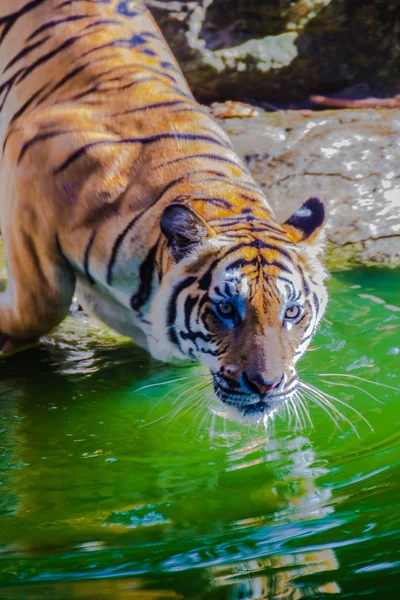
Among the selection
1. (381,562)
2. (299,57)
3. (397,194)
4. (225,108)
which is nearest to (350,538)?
(381,562)

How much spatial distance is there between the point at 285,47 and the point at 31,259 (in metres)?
3.32

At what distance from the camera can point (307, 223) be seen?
114 inches

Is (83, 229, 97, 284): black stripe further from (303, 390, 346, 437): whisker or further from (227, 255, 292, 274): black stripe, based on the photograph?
(303, 390, 346, 437): whisker

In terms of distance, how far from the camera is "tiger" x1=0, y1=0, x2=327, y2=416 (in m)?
2.54

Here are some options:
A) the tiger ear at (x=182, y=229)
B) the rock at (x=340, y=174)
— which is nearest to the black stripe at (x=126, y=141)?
the tiger ear at (x=182, y=229)

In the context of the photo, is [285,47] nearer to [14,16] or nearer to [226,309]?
[14,16]

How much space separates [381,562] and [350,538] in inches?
5.0

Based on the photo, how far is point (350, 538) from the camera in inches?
78.1

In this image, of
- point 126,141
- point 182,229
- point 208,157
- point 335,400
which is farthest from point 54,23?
point 335,400

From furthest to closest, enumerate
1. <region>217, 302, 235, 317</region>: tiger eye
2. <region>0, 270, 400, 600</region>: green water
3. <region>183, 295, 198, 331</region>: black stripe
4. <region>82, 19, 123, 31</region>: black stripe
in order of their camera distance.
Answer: <region>82, 19, 123, 31</region>: black stripe → <region>183, 295, 198, 331</region>: black stripe → <region>217, 302, 235, 317</region>: tiger eye → <region>0, 270, 400, 600</region>: green water

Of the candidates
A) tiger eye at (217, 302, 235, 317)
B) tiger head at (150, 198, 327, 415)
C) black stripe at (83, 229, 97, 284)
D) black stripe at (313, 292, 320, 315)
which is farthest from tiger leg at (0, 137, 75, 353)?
black stripe at (313, 292, 320, 315)

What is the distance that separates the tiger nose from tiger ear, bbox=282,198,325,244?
59 cm

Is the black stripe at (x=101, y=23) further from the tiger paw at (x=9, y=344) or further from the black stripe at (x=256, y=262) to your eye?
the black stripe at (x=256, y=262)

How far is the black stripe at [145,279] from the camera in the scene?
2871mm
